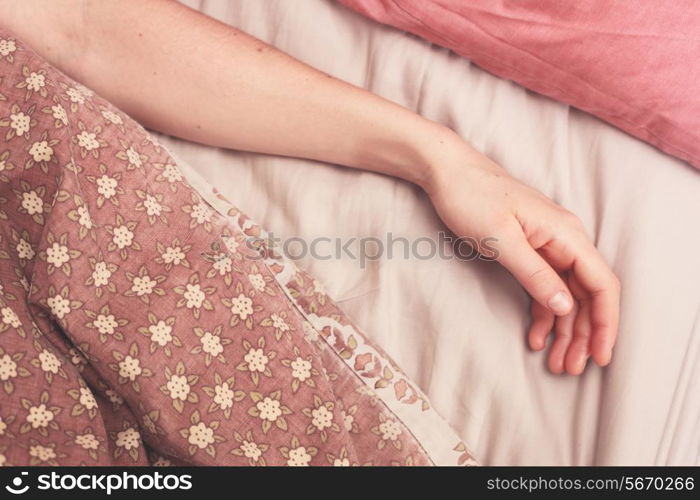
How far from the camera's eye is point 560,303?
66 centimetres

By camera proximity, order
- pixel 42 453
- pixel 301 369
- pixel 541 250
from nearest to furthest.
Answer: pixel 42 453 → pixel 301 369 → pixel 541 250

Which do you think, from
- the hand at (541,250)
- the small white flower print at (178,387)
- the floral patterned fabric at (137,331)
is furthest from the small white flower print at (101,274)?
the hand at (541,250)

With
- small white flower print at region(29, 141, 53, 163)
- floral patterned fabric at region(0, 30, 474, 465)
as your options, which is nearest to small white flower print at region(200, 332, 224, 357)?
floral patterned fabric at region(0, 30, 474, 465)

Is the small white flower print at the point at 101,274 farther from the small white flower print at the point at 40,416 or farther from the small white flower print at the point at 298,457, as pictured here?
the small white flower print at the point at 298,457

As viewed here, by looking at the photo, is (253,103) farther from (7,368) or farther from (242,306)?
(7,368)

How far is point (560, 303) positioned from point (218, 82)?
455mm

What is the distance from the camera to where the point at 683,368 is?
2.23 ft

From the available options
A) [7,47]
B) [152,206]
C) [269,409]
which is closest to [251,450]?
[269,409]

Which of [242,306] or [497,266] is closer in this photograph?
[242,306]

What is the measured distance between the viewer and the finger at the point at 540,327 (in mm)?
689

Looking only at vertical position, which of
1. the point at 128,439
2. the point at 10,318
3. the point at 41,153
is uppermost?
the point at 41,153

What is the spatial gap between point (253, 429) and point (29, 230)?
10.6 inches
